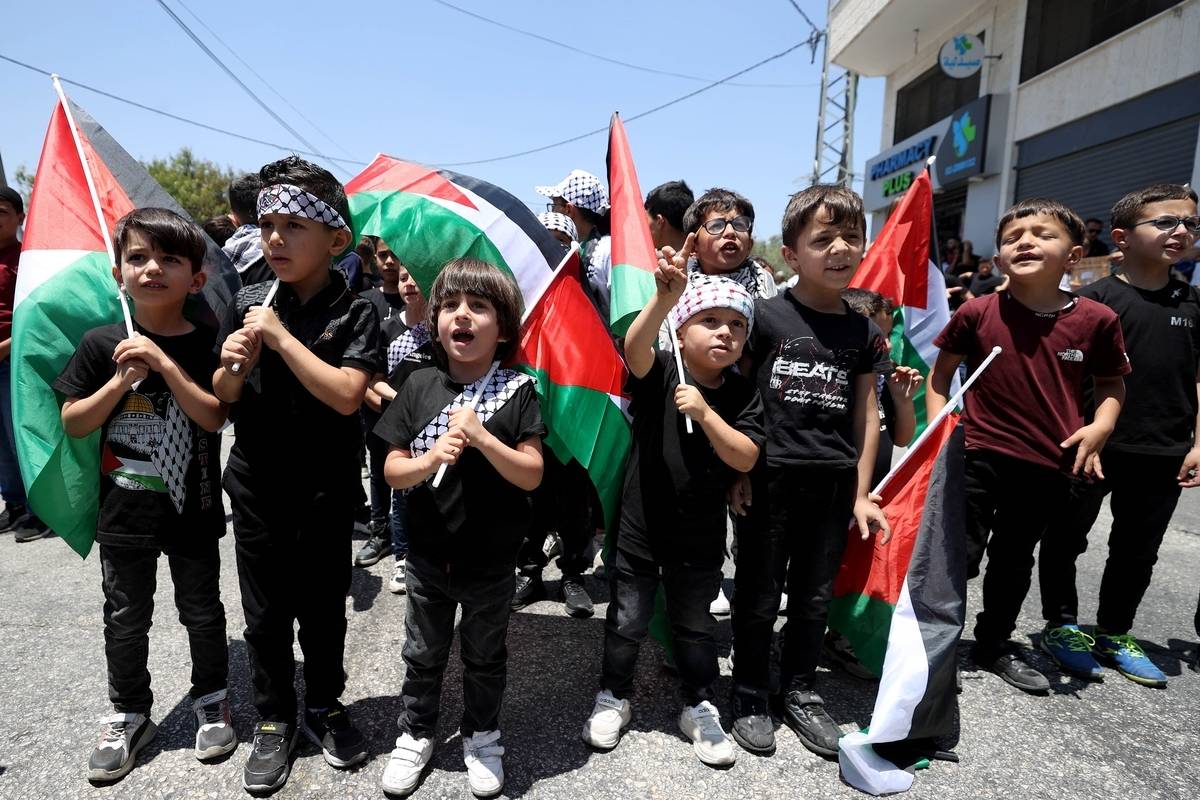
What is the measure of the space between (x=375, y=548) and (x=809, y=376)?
3015mm

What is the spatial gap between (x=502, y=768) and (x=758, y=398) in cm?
159

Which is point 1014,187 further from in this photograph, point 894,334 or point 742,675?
point 742,675

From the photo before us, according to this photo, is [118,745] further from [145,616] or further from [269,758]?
[269,758]

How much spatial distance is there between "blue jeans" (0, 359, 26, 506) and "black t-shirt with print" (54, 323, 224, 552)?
9.78 feet

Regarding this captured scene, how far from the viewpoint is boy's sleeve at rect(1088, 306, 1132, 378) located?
118 inches

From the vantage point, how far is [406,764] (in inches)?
92.3

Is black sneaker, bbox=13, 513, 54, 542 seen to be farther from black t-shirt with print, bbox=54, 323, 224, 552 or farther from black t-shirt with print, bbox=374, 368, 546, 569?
black t-shirt with print, bbox=374, 368, 546, 569

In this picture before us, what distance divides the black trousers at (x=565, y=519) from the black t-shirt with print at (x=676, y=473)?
31.1 inches

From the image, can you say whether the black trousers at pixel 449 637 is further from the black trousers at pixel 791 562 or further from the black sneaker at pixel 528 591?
the black sneaker at pixel 528 591

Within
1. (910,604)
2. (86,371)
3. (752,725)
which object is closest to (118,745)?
(86,371)

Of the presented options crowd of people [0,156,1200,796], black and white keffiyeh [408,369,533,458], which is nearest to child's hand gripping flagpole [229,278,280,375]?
crowd of people [0,156,1200,796]

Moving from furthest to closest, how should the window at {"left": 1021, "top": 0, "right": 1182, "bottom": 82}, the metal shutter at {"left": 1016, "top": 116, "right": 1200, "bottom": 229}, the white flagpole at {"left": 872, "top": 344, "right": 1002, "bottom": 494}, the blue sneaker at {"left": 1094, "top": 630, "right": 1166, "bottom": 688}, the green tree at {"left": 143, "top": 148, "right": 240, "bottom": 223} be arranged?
the green tree at {"left": 143, "top": 148, "right": 240, "bottom": 223}, the window at {"left": 1021, "top": 0, "right": 1182, "bottom": 82}, the metal shutter at {"left": 1016, "top": 116, "right": 1200, "bottom": 229}, the blue sneaker at {"left": 1094, "top": 630, "right": 1166, "bottom": 688}, the white flagpole at {"left": 872, "top": 344, "right": 1002, "bottom": 494}

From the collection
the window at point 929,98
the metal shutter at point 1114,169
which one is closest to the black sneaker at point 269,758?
the metal shutter at point 1114,169

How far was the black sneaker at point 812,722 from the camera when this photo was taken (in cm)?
262
